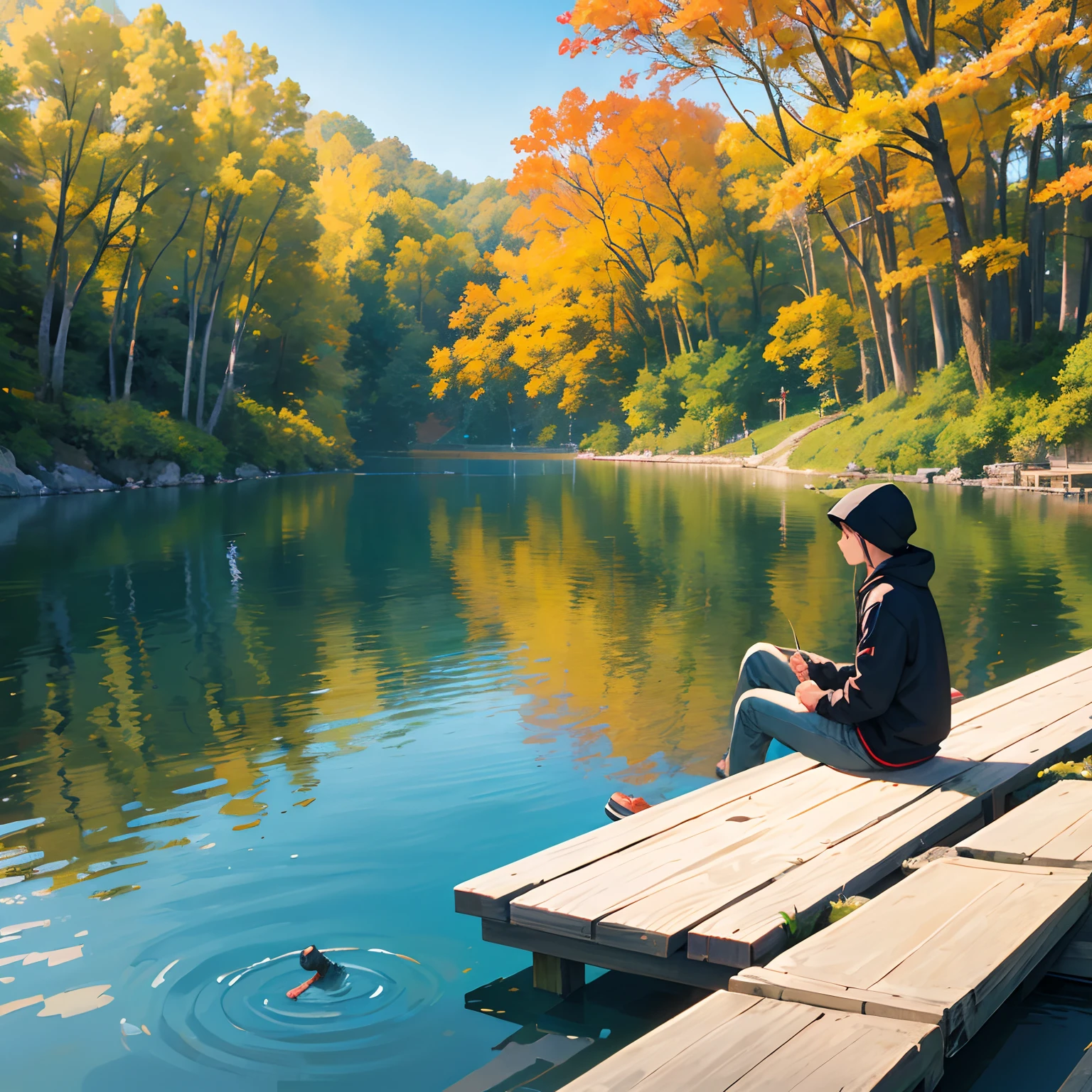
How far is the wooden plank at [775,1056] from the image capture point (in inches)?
99.8

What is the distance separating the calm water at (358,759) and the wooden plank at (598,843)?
15.6 inches

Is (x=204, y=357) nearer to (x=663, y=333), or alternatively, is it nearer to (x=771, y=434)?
(x=663, y=333)

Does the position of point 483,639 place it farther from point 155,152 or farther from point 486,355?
point 486,355

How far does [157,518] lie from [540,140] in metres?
29.1

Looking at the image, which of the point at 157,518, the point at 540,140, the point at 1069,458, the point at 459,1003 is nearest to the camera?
the point at 459,1003

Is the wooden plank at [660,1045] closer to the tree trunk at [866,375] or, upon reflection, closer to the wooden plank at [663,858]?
the wooden plank at [663,858]

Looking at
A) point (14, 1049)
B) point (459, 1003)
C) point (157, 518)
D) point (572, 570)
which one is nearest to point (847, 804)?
point (459, 1003)

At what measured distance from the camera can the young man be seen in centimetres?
450

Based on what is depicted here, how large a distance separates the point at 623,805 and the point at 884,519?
5.63 ft

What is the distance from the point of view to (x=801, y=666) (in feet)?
16.5

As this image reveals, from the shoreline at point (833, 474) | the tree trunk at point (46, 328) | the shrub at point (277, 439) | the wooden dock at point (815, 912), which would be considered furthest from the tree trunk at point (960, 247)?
the wooden dock at point (815, 912)

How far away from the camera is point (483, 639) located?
10.3 m

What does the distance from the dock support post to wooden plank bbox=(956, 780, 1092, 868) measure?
135 centimetres

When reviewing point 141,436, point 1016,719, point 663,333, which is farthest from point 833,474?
point 1016,719
